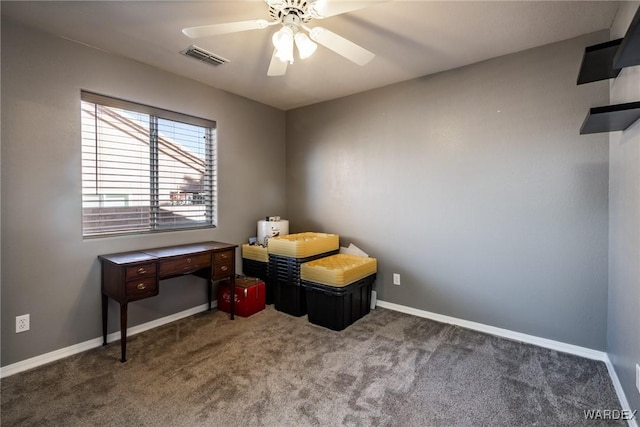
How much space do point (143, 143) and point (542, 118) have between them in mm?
3588

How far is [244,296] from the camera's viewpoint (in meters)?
3.15

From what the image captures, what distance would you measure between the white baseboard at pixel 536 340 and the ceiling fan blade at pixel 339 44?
2518 millimetres

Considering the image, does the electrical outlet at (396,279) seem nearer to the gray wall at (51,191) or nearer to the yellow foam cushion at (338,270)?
the yellow foam cushion at (338,270)

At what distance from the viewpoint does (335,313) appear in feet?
9.30

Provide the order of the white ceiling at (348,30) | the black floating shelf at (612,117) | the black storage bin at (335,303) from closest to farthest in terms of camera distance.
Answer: the black floating shelf at (612,117), the white ceiling at (348,30), the black storage bin at (335,303)

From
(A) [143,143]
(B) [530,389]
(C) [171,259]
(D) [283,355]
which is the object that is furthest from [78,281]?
(B) [530,389]

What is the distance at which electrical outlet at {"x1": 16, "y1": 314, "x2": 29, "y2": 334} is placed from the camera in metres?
2.16

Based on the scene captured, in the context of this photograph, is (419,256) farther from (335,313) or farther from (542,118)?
(542,118)

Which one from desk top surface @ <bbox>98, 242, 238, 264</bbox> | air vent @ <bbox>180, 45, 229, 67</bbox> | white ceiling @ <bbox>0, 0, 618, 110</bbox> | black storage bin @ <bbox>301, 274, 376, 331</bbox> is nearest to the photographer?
white ceiling @ <bbox>0, 0, 618, 110</bbox>

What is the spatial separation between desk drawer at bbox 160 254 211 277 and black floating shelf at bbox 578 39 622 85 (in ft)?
10.1

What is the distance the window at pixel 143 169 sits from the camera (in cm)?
254

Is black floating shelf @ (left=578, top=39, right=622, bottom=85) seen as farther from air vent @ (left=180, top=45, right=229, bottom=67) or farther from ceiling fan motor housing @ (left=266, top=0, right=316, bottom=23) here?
air vent @ (left=180, top=45, right=229, bottom=67)

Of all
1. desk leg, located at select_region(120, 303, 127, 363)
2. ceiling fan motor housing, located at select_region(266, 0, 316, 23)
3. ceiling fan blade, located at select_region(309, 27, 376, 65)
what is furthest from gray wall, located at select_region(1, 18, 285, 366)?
ceiling fan blade, located at select_region(309, 27, 376, 65)

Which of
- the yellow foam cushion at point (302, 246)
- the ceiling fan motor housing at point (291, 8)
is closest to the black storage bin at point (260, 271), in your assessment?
the yellow foam cushion at point (302, 246)
